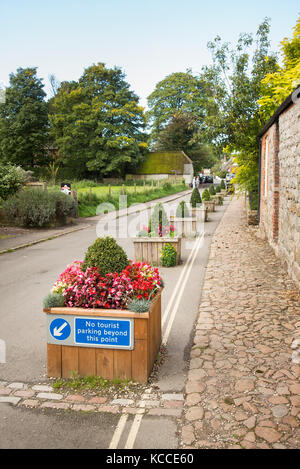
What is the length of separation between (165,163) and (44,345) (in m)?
59.5

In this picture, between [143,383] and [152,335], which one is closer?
[143,383]

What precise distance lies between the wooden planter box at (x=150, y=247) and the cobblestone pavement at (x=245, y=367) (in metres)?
1.91

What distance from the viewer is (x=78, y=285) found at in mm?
4789

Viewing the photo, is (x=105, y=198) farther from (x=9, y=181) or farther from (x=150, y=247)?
(x=150, y=247)

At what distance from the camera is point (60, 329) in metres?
4.55

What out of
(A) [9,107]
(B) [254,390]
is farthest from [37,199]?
(A) [9,107]

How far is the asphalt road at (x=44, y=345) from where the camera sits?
3.52 m

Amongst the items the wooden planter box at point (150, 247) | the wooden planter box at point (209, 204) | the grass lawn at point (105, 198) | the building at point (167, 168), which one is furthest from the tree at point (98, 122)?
the wooden planter box at point (150, 247)

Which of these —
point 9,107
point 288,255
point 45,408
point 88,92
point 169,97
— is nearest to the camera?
point 45,408

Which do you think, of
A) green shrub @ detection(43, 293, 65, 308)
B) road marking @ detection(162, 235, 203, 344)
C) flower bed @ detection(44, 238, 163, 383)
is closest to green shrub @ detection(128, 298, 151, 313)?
flower bed @ detection(44, 238, 163, 383)

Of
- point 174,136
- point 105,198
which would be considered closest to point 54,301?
point 105,198
